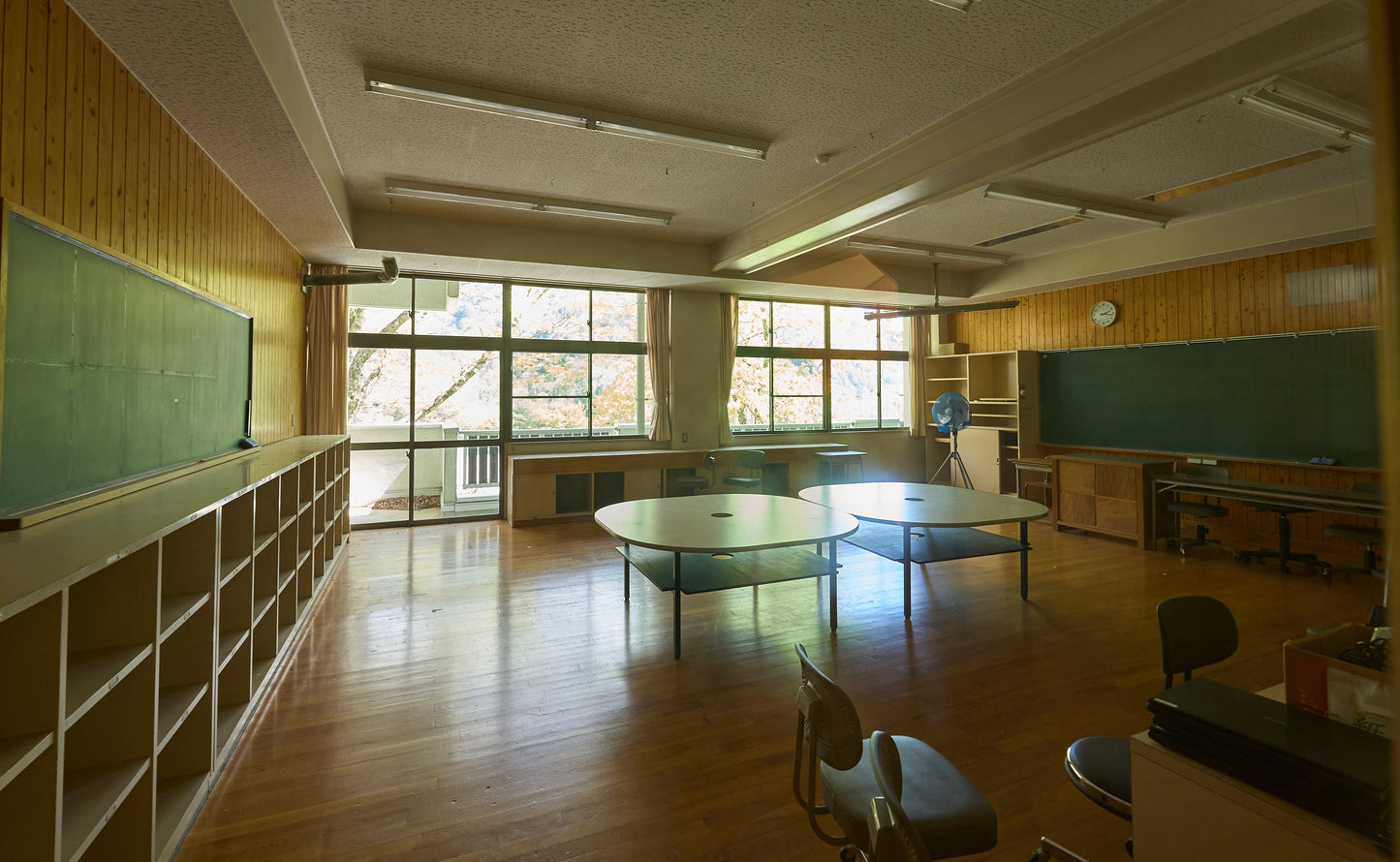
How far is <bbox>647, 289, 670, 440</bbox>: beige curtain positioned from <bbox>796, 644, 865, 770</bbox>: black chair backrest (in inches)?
272

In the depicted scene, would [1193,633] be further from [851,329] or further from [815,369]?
[851,329]

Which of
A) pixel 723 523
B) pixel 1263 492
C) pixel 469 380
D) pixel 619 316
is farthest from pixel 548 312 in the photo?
pixel 1263 492

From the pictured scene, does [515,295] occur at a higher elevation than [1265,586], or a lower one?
higher

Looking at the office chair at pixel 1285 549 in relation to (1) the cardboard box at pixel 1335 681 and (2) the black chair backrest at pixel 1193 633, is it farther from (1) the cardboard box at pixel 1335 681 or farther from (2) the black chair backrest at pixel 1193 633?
(1) the cardboard box at pixel 1335 681

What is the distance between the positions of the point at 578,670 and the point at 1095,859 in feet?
8.06

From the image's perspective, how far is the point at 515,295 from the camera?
26.1 ft

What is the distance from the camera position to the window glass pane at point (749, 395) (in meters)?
9.25

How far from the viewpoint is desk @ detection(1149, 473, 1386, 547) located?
497 cm

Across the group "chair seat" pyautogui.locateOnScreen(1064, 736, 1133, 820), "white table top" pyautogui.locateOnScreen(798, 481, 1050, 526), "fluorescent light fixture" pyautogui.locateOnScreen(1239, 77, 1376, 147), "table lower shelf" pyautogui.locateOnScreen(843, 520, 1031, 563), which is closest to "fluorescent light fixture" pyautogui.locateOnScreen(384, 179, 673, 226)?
"white table top" pyautogui.locateOnScreen(798, 481, 1050, 526)

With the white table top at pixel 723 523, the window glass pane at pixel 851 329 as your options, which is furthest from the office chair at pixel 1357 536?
the window glass pane at pixel 851 329

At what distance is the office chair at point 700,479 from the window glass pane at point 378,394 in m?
3.23

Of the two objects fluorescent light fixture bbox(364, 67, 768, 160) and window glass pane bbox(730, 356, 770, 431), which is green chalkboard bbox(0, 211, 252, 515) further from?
window glass pane bbox(730, 356, 770, 431)

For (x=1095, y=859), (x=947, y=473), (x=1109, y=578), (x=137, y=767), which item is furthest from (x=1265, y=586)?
(x=137, y=767)

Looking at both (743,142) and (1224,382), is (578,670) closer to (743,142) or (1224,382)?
(743,142)
